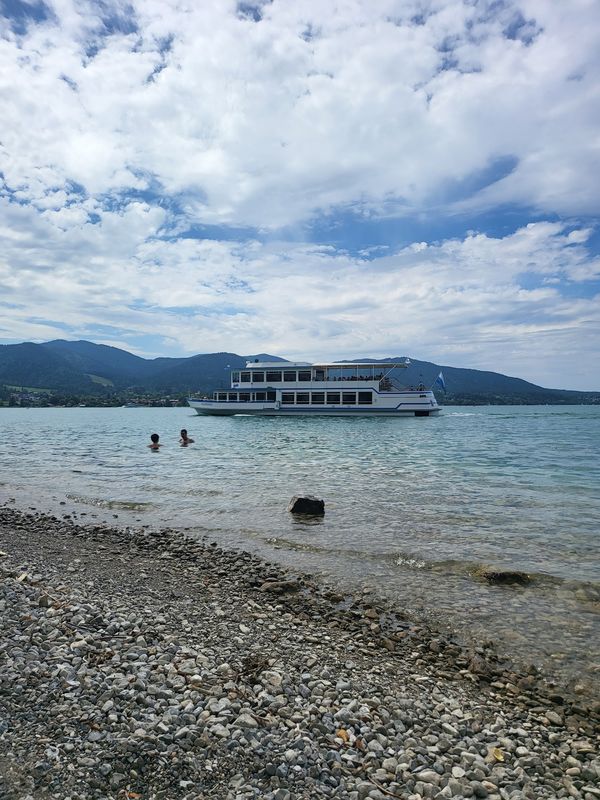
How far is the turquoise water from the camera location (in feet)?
27.4

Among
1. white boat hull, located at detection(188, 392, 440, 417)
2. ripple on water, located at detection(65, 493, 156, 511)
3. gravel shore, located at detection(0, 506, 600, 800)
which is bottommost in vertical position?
ripple on water, located at detection(65, 493, 156, 511)

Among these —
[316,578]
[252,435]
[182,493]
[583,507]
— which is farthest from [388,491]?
[252,435]

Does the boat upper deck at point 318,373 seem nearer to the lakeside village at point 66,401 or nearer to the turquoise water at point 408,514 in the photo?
the turquoise water at point 408,514

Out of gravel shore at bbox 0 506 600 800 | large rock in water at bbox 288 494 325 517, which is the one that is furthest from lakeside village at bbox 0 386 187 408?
gravel shore at bbox 0 506 600 800

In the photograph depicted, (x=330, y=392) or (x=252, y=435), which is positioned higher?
(x=330, y=392)

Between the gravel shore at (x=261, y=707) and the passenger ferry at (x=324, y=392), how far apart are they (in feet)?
216

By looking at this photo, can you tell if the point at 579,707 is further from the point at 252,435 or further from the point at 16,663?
the point at 252,435

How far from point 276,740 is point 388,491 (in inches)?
600

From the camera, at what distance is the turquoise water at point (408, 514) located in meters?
8.34

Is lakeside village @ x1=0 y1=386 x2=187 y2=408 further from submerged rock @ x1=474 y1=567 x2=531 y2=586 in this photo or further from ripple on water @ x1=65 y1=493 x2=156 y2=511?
submerged rock @ x1=474 y1=567 x2=531 y2=586

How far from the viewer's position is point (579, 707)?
18.2 feet

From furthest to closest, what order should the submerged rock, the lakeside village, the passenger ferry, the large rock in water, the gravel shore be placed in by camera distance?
the lakeside village
the passenger ferry
the large rock in water
the submerged rock
the gravel shore

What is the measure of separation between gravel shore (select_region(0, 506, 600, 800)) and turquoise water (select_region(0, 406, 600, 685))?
1.45m

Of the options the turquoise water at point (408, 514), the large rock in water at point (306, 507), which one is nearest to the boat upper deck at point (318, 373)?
the turquoise water at point (408, 514)
